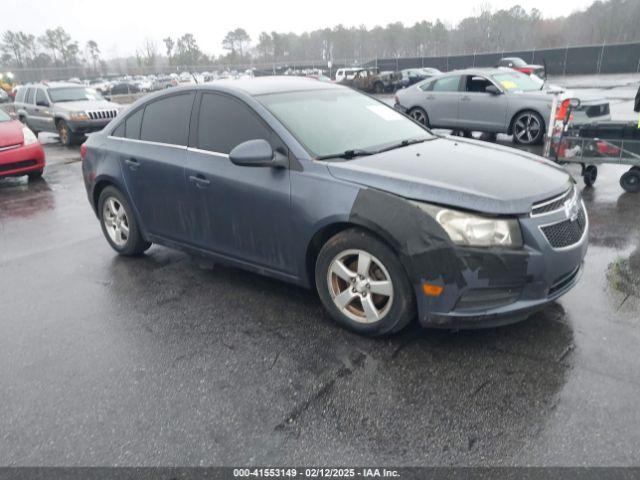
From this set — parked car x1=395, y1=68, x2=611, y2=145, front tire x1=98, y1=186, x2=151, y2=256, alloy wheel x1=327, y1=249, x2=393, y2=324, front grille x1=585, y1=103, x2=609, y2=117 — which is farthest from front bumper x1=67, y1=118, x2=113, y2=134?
alloy wheel x1=327, y1=249, x2=393, y2=324

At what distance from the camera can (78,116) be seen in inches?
559

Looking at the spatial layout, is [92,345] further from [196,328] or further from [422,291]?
[422,291]

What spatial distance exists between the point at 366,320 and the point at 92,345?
1.92 metres

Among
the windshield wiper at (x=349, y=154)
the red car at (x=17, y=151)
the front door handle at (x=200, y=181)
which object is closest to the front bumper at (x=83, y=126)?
the red car at (x=17, y=151)

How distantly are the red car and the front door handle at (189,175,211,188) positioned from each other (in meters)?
6.81

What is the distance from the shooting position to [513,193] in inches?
123

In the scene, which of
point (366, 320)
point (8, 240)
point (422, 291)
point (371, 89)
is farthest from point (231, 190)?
point (371, 89)

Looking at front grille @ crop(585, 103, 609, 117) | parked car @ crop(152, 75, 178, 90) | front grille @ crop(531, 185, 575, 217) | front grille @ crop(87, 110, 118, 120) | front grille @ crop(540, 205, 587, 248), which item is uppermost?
front grille @ crop(531, 185, 575, 217)

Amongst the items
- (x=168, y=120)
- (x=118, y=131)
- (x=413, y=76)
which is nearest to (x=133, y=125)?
(x=118, y=131)

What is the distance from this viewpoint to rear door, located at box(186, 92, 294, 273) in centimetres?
373

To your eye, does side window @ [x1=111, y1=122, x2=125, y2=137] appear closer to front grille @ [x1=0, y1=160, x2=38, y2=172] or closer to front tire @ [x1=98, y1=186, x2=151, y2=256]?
front tire @ [x1=98, y1=186, x2=151, y2=256]

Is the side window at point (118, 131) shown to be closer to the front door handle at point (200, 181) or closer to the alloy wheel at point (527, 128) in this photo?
the front door handle at point (200, 181)

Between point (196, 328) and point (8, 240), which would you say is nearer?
point (196, 328)

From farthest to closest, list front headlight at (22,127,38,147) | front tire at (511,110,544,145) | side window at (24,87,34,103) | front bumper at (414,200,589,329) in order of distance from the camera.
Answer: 1. side window at (24,87,34,103)
2. front tire at (511,110,544,145)
3. front headlight at (22,127,38,147)
4. front bumper at (414,200,589,329)
